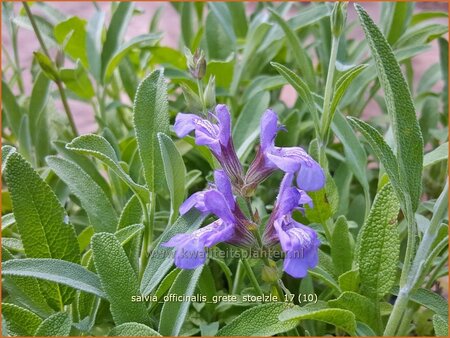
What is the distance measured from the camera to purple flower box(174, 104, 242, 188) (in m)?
0.49

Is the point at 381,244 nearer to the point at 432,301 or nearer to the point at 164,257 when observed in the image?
the point at 432,301

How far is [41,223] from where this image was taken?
567mm

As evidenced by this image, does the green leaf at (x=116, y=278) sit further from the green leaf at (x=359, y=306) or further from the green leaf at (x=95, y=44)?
the green leaf at (x=95, y=44)

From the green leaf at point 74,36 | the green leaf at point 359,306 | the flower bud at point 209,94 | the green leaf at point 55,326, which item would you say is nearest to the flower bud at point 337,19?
the flower bud at point 209,94

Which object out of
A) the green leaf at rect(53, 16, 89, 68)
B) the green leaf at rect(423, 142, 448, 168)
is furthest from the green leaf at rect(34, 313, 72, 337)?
the green leaf at rect(53, 16, 89, 68)

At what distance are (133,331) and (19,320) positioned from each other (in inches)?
4.1

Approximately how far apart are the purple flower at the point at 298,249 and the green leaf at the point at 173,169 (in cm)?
13

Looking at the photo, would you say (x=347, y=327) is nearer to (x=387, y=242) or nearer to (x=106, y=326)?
(x=387, y=242)

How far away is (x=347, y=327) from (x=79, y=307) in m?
0.23

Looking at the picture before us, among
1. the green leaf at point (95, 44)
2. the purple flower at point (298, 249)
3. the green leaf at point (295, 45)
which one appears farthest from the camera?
the green leaf at point (95, 44)

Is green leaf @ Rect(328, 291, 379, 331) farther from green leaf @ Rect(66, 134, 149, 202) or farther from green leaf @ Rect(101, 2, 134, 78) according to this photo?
green leaf @ Rect(101, 2, 134, 78)

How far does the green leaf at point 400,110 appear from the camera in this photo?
0.48 meters

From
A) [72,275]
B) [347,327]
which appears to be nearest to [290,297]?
[347,327]

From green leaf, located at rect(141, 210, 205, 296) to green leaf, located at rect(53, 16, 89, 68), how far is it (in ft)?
1.51
